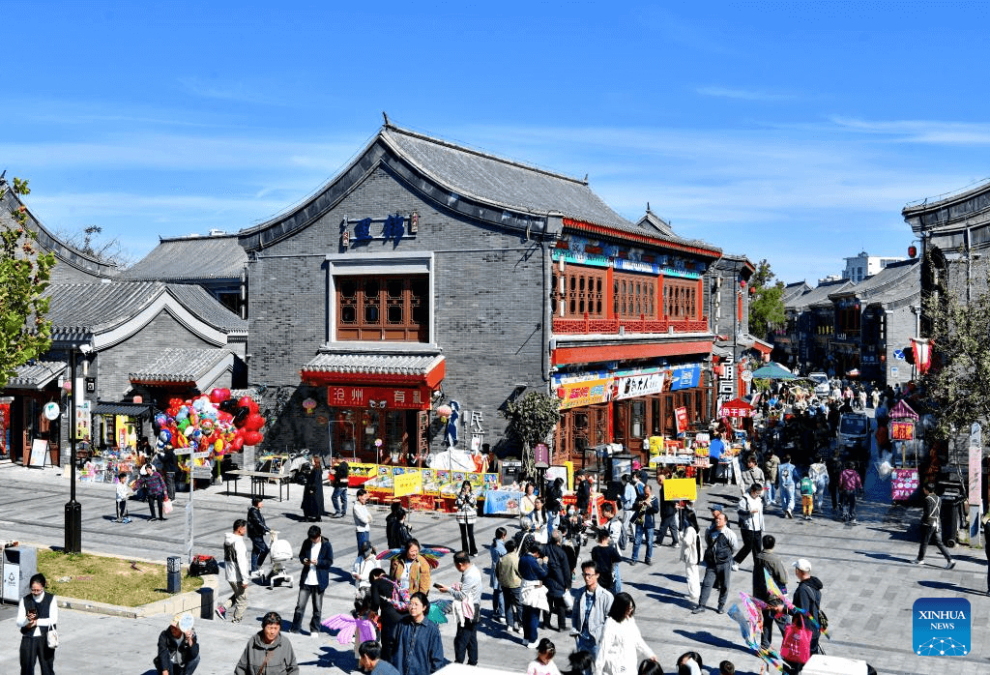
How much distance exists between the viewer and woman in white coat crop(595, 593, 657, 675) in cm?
1169

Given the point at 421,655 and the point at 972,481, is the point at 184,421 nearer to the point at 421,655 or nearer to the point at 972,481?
the point at 421,655

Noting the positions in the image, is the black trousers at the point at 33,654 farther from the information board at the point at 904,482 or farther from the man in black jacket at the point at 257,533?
the information board at the point at 904,482

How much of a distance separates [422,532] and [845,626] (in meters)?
11.0

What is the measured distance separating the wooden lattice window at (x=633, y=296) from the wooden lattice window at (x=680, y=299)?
1.46m

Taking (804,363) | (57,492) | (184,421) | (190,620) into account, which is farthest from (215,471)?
(804,363)

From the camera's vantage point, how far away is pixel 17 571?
17.5 metres

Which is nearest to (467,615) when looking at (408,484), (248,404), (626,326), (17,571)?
(17,571)

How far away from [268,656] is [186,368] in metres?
24.4

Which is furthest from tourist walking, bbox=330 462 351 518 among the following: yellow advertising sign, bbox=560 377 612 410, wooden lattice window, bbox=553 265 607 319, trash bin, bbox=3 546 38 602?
trash bin, bbox=3 546 38 602

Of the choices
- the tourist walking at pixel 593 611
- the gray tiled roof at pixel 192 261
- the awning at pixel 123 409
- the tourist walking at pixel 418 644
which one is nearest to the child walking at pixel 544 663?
the tourist walking at pixel 418 644

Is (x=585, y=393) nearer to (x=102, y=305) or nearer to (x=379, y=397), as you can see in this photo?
(x=379, y=397)

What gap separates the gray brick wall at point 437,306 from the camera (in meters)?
31.1

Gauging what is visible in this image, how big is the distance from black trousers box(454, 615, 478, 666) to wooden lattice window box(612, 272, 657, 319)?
22.6 metres

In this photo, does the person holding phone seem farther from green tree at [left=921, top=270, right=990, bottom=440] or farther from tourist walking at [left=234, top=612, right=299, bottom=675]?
green tree at [left=921, top=270, right=990, bottom=440]
